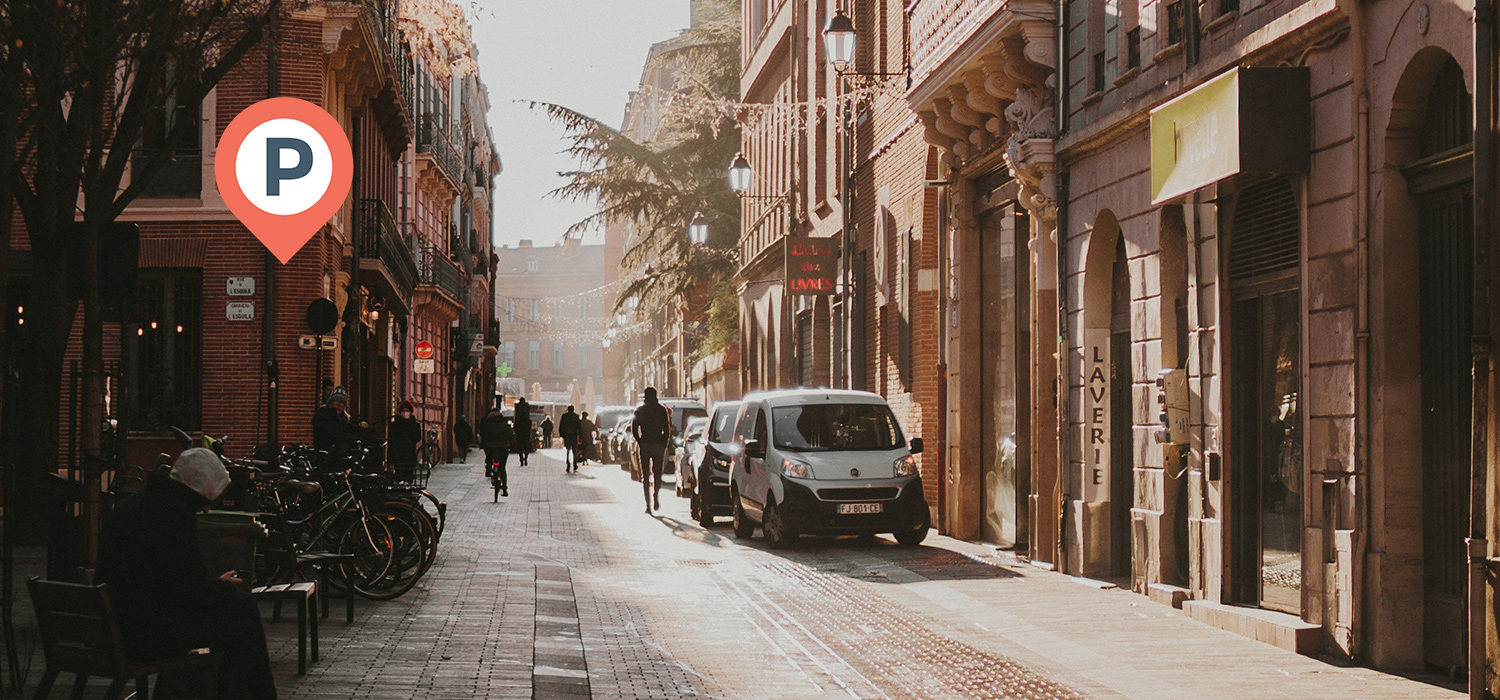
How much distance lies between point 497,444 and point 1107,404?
1600cm

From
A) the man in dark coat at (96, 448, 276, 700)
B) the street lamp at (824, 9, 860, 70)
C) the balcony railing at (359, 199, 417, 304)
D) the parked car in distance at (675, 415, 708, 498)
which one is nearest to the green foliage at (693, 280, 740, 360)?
the balcony railing at (359, 199, 417, 304)

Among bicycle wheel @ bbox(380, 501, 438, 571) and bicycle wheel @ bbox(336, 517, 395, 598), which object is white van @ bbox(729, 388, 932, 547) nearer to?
bicycle wheel @ bbox(380, 501, 438, 571)

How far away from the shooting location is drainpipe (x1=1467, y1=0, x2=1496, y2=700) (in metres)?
9.34

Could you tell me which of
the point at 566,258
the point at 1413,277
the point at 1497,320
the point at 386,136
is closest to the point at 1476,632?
the point at 1497,320

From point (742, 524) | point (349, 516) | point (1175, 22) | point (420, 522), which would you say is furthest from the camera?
point (742, 524)

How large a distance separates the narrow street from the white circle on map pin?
448cm

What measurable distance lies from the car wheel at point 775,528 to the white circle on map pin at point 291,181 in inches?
249

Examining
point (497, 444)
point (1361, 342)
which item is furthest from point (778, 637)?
point (497, 444)

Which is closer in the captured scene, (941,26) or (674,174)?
(941,26)

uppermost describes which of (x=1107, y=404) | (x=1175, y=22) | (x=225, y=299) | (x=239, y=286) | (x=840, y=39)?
(x=840, y=39)

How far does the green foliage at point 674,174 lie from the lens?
136 feet

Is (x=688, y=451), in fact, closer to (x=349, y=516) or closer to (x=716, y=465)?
(x=716, y=465)

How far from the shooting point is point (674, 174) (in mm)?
44031

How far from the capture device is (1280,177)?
12.5 meters
